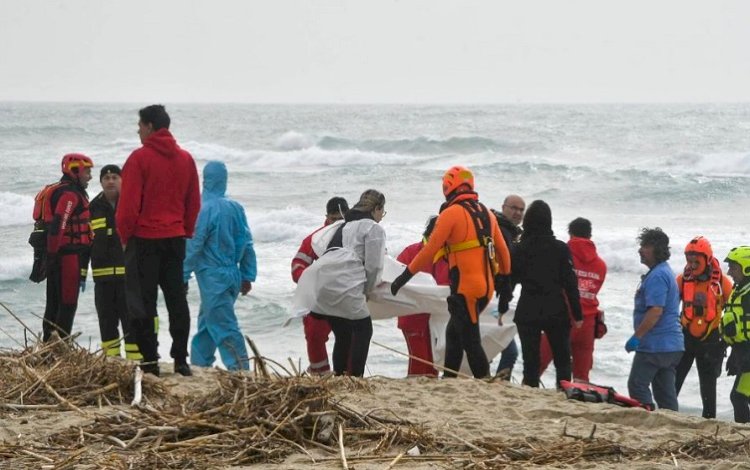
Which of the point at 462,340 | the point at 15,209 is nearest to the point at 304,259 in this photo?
the point at 462,340

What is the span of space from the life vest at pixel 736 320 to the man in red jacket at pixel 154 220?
12.2 feet

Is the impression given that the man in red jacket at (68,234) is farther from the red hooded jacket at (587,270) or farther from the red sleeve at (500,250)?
the red hooded jacket at (587,270)

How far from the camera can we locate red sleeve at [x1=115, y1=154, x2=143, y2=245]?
7.27m

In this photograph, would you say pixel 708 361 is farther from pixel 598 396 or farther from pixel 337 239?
pixel 337 239

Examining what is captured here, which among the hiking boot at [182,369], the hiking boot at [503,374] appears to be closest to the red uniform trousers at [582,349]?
the hiking boot at [503,374]

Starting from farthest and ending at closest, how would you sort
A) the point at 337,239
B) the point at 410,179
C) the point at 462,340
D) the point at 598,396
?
1. the point at 410,179
2. the point at 337,239
3. the point at 462,340
4. the point at 598,396

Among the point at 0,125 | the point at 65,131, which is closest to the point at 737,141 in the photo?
the point at 65,131

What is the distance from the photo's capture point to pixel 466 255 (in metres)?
7.84

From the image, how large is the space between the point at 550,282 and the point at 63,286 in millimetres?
3592

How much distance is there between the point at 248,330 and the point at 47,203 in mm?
6413

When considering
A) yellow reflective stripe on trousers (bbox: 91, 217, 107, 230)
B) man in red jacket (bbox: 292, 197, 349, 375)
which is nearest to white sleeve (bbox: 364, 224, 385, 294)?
man in red jacket (bbox: 292, 197, 349, 375)

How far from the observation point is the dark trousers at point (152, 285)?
746 centimetres

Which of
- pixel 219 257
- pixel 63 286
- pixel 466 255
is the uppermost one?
pixel 466 255

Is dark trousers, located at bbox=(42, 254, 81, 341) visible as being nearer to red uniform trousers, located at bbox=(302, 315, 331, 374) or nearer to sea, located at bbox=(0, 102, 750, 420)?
sea, located at bbox=(0, 102, 750, 420)
